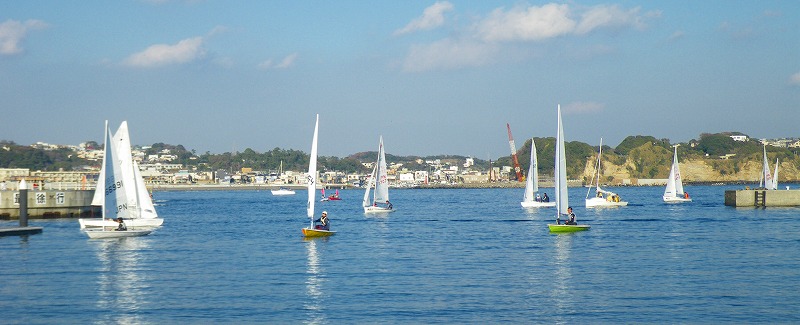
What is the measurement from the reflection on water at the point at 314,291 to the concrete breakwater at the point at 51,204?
34810mm

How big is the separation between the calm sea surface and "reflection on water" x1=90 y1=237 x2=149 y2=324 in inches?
3.4

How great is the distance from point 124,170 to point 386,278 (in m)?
26.9

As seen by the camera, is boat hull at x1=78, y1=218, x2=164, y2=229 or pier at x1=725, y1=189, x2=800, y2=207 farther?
pier at x1=725, y1=189, x2=800, y2=207

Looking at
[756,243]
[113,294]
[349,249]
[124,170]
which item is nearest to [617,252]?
[756,243]

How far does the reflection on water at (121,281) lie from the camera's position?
2628 centimetres

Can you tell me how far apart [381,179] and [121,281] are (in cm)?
5152

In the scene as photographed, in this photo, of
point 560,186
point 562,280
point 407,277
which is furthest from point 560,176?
point 407,277

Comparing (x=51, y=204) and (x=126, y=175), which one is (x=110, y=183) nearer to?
(x=126, y=175)

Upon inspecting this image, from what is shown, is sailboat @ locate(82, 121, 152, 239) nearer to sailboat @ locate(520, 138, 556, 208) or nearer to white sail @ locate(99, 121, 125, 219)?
white sail @ locate(99, 121, 125, 219)

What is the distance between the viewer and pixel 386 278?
33938 mm

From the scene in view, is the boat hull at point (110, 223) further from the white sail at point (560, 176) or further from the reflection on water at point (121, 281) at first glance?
the white sail at point (560, 176)

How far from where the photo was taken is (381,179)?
83.9 metres

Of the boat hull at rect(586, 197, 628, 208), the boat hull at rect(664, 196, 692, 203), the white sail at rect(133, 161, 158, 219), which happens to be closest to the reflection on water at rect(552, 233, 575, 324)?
the white sail at rect(133, 161, 158, 219)

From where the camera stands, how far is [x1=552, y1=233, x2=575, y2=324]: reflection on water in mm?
26859
